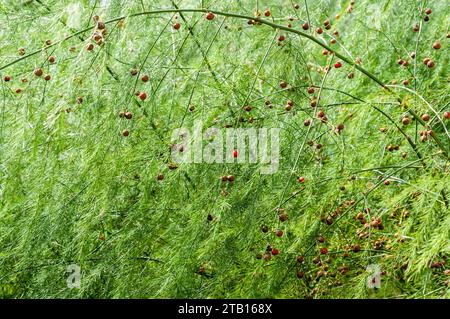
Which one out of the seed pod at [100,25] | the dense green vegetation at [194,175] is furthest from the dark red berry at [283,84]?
the seed pod at [100,25]

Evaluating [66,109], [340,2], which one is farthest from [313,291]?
[340,2]

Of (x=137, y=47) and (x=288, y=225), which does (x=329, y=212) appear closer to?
(x=288, y=225)

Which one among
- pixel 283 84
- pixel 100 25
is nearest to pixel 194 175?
pixel 283 84

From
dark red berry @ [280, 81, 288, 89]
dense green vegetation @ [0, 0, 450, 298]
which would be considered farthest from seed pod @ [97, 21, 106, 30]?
dark red berry @ [280, 81, 288, 89]

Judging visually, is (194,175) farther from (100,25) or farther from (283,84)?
(100,25)

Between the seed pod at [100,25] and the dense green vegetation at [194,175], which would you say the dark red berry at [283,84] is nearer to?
the dense green vegetation at [194,175]

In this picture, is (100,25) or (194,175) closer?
(100,25)

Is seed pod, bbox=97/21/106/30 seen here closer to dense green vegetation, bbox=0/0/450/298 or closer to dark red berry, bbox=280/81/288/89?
dense green vegetation, bbox=0/0/450/298

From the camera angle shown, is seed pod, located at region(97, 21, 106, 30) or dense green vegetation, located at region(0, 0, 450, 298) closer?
seed pod, located at region(97, 21, 106, 30)
